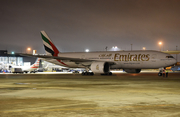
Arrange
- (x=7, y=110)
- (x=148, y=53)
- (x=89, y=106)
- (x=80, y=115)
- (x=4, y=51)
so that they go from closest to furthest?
(x=80, y=115), (x=7, y=110), (x=89, y=106), (x=148, y=53), (x=4, y=51)

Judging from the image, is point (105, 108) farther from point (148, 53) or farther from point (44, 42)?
point (44, 42)

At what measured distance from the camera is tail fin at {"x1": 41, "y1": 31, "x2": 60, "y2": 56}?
45375 millimetres

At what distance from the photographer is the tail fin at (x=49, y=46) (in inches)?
1786

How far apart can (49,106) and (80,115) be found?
2.06 metres

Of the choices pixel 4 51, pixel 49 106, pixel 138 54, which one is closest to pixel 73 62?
pixel 138 54

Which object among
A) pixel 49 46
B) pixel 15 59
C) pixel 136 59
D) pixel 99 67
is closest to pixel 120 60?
pixel 136 59

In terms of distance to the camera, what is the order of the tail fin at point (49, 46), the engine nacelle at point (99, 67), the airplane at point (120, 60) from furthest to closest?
the tail fin at point (49, 46) → the airplane at point (120, 60) → the engine nacelle at point (99, 67)

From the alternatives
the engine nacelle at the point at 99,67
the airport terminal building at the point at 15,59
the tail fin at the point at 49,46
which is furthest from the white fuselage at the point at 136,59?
the airport terminal building at the point at 15,59

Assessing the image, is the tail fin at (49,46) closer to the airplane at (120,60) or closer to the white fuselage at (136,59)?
the airplane at (120,60)

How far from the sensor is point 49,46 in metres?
45.4

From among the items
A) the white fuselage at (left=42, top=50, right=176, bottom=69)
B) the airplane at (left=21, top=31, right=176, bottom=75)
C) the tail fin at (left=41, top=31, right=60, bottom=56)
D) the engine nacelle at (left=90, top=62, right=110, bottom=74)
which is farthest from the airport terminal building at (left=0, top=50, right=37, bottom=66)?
the engine nacelle at (left=90, top=62, right=110, bottom=74)

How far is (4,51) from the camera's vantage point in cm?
12500

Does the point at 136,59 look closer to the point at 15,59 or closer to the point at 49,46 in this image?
the point at 49,46

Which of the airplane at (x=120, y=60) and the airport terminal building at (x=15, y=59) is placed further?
Answer: the airport terminal building at (x=15, y=59)
